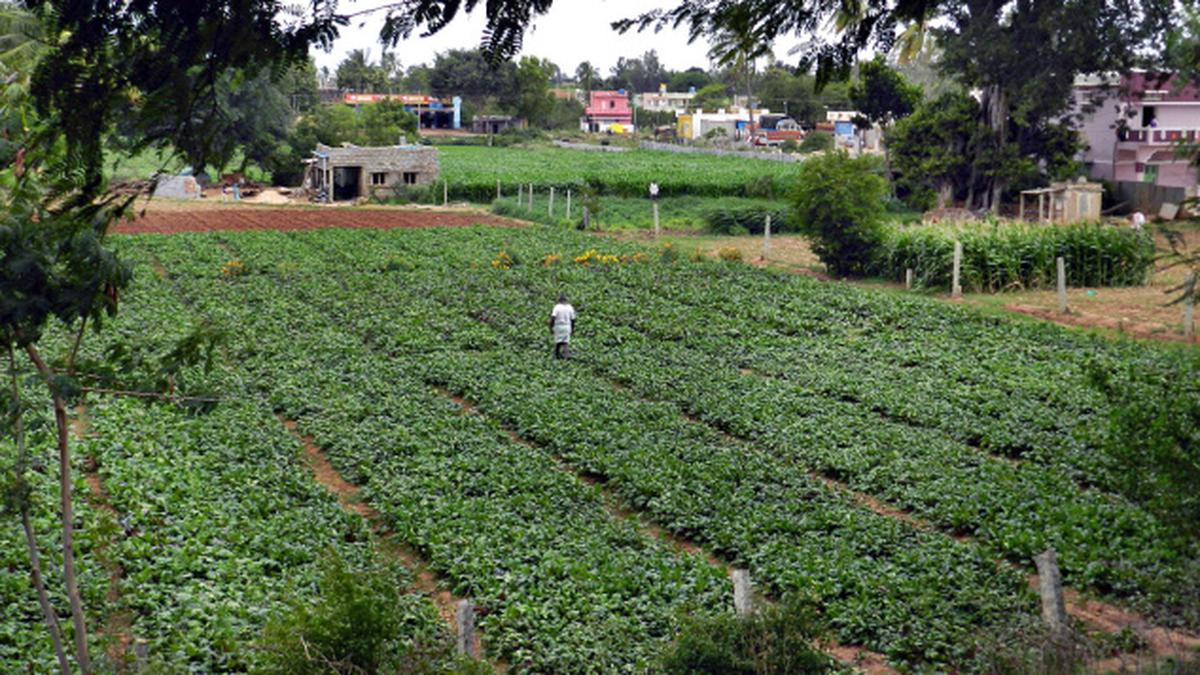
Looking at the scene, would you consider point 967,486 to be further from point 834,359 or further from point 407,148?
point 407,148

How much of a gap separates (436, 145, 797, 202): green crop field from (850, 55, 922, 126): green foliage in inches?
200

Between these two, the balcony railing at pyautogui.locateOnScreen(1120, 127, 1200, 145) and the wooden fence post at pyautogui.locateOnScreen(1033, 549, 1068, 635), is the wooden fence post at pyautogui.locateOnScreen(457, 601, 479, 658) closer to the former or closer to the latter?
the wooden fence post at pyautogui.locateOnScreen(1033, 549, 1068, 635)

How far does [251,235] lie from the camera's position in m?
42.4

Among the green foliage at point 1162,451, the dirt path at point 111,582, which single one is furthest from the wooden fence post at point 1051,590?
the dirt path at point 111,582

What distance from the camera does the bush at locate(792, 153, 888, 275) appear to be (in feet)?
110

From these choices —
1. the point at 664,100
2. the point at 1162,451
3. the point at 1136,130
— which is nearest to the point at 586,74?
the point at 664,100

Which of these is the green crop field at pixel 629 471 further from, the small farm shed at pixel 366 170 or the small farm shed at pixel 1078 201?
the small farm shed at pixel 366 170

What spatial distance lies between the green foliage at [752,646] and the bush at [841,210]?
85.9 feet

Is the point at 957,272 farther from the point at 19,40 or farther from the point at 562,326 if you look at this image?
the point at 19,40

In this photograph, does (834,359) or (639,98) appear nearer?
(834,359)

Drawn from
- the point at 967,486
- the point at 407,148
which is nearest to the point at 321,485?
the point at 967,486

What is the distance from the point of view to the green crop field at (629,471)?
11.3m

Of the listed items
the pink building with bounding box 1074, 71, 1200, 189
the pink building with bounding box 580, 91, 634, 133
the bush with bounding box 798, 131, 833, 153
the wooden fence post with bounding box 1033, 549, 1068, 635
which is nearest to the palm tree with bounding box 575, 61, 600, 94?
the pink building with bounding box 580, 91, 634, 133

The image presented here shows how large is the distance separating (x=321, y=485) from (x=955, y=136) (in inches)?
1568
